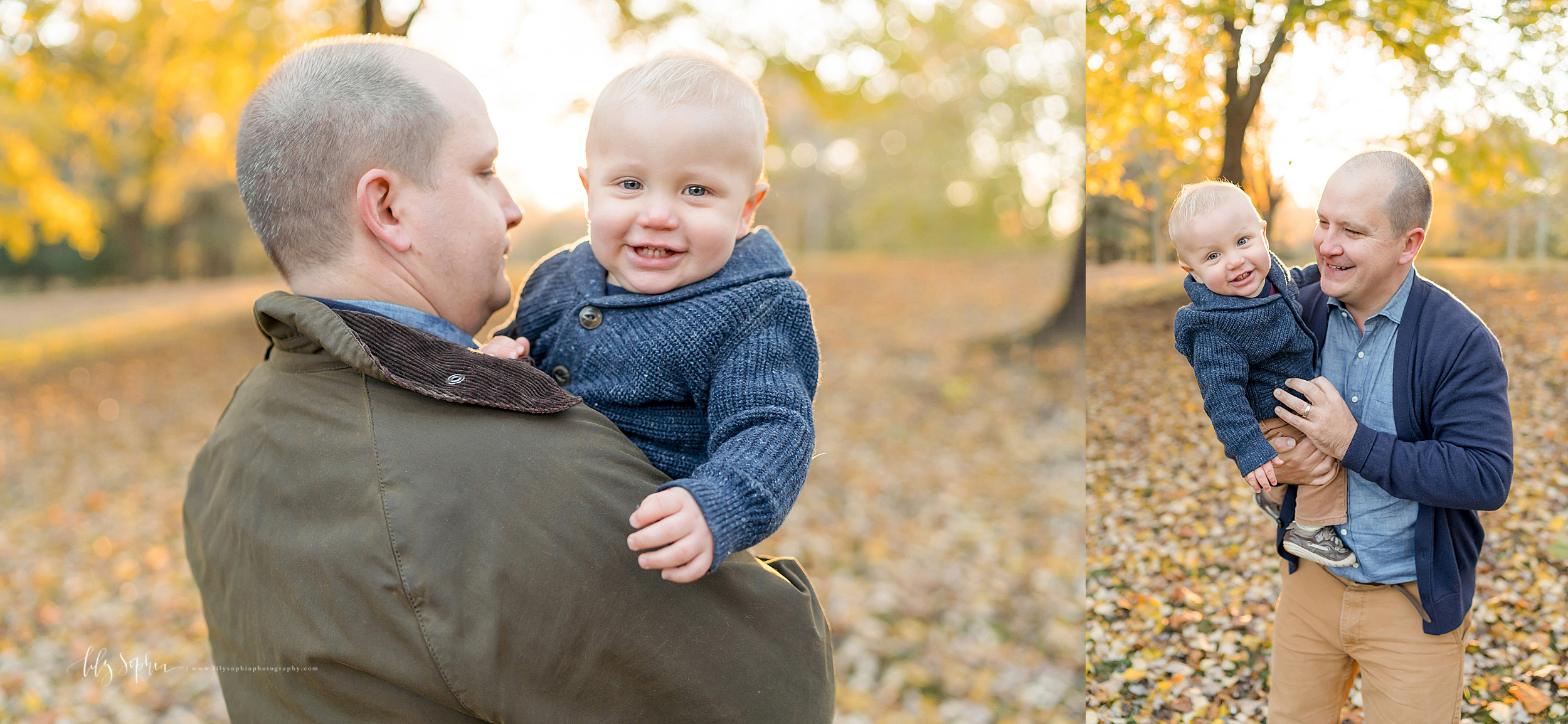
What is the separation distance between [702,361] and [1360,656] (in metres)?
1.28

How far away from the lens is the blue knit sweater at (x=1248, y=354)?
1.43 m

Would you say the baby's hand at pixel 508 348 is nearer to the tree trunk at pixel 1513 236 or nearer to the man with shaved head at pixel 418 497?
the man with shaved head at pixel 418 497

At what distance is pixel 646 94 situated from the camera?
179cm

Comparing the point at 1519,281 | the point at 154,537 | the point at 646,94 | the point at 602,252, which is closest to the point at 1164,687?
the point at 1519,281

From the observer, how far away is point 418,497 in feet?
4.91

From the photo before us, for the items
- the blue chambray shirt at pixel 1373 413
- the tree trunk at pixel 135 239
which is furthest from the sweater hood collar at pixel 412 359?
the tree trunk at pixel 135 239

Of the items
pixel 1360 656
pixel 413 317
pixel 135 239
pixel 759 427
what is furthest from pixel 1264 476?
pixel 135 239

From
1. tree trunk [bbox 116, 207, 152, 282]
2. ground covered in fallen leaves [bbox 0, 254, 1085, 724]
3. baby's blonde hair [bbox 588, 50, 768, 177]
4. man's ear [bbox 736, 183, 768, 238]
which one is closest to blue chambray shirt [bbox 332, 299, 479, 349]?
baby's blonde hair [bbox 588, 50, 768, 177]

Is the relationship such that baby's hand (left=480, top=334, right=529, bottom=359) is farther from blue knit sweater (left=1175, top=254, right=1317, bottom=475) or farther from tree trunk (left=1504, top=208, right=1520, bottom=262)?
tree trunk (left=1504, top=208, right=1520, bottom=262)

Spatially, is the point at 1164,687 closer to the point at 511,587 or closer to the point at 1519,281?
the point at 1519,281

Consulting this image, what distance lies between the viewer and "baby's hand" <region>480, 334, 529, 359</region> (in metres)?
1.97

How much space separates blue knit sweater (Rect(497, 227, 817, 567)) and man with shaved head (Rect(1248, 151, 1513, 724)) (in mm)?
836

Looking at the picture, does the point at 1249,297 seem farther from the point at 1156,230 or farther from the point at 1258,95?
the point at 1258,95

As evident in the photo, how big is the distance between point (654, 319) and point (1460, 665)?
156cm
